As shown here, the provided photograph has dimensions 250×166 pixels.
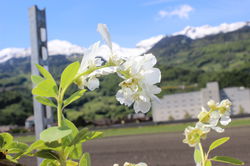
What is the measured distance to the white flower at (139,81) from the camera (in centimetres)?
16

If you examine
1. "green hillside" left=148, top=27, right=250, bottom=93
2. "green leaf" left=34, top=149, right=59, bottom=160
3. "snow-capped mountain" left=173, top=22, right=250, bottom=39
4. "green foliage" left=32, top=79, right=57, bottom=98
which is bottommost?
"green leaf" left=34, top=149, right=59, bottom=160

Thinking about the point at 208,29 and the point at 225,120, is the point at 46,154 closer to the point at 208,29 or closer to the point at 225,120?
the point at 225,120

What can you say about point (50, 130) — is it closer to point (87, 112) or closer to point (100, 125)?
point (100, 125)

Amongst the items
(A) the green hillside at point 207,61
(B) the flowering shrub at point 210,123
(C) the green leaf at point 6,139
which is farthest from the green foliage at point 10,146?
(A) the green hillside at point 207,61

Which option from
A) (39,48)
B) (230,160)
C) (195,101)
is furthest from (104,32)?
(195,101)

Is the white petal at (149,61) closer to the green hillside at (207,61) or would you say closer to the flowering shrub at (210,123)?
the flowering shrub at (210,123)

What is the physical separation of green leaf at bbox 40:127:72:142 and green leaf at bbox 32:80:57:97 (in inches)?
1.1

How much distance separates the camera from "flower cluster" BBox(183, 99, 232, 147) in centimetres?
18

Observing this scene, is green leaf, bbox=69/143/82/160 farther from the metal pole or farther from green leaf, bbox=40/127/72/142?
the metal pole

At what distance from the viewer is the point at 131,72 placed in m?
0.16

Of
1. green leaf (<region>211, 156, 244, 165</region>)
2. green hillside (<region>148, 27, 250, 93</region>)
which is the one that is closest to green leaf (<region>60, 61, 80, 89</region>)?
green leaf (<region>211, 156, 244, 165</region>)

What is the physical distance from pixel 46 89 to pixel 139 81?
52mm

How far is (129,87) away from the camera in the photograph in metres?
0.17

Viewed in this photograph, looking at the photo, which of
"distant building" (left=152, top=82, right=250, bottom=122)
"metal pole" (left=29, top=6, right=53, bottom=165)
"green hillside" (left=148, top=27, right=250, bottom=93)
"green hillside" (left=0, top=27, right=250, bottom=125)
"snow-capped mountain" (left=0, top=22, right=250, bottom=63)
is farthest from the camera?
"snow-capped mountain" (left=0, top=22, right=250, bottom=63)
